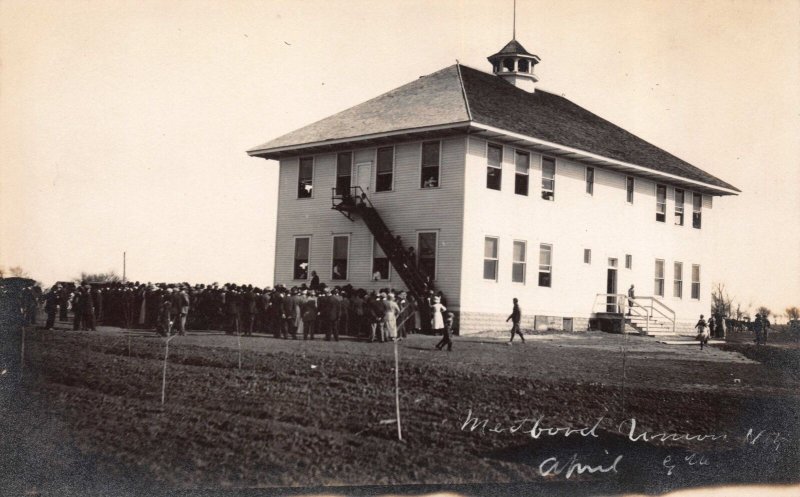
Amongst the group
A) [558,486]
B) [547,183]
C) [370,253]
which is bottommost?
[558,486]

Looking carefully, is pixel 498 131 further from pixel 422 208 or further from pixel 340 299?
pixel 340 299

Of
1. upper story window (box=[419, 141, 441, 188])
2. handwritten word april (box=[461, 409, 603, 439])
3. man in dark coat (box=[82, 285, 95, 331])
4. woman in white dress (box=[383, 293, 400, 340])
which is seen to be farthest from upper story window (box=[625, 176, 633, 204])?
handwritten word april (box=[461, 409, 603, 439])

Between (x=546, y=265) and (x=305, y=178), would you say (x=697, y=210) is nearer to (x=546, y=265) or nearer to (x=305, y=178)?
(x=546, y=265)

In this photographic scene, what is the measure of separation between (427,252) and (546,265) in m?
4.96

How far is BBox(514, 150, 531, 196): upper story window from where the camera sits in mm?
28703

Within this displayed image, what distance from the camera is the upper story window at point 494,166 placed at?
1091 inches

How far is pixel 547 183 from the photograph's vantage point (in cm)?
2980

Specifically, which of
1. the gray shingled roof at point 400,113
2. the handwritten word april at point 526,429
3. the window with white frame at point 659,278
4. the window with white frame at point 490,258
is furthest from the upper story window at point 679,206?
the handwritten word april at point 526,429

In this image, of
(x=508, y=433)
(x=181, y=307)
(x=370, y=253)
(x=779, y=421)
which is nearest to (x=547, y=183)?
(x=370, y=253)

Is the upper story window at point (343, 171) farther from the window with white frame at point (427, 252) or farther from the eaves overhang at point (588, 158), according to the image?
the eaves overhang at point (588, 158)

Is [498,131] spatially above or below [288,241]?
above

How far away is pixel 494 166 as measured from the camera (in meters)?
27.9

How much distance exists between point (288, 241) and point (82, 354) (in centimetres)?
2161

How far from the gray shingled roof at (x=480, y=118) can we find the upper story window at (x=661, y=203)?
37.3 inches
